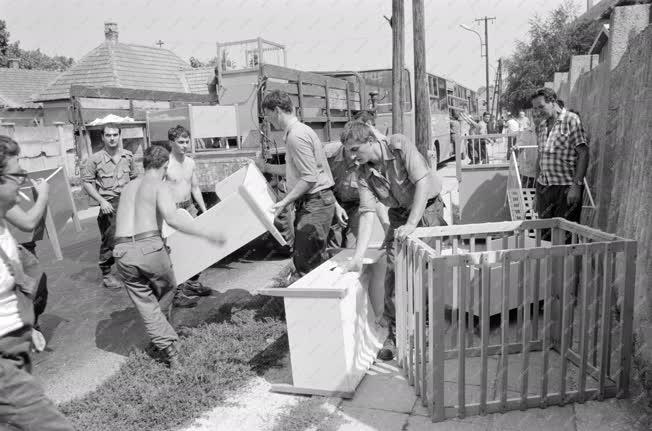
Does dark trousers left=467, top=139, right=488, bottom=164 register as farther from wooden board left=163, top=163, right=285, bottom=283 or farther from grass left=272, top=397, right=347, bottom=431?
grass left=272, top=397, right=347, bottom=431

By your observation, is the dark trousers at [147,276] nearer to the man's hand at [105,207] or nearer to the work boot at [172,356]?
the work boot at [172,356]

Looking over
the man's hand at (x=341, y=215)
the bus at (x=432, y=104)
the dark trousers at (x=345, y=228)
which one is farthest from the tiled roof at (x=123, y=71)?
the man's hand at (x=341, y=215)

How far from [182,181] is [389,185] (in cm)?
248

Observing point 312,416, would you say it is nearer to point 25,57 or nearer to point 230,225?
point 230,225

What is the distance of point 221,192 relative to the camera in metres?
5.44

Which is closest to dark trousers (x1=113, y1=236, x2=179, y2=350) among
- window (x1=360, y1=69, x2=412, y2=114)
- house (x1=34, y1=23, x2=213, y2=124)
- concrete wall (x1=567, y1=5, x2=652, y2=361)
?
concrete wall (x1=567, y1=5, x2=652, y2=361)

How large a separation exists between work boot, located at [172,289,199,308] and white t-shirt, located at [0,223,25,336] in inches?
125

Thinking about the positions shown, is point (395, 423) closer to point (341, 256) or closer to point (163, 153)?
point (341, 256)

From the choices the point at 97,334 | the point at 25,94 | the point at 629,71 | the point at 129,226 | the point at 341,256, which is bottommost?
the point at 97,334

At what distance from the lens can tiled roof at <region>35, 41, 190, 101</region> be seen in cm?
2466

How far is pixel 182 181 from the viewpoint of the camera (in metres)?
5.58

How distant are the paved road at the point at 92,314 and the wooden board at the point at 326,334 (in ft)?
5.11

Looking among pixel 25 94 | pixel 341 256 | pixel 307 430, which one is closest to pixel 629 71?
pixel 341 256

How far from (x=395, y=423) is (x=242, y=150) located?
503 centimetres
